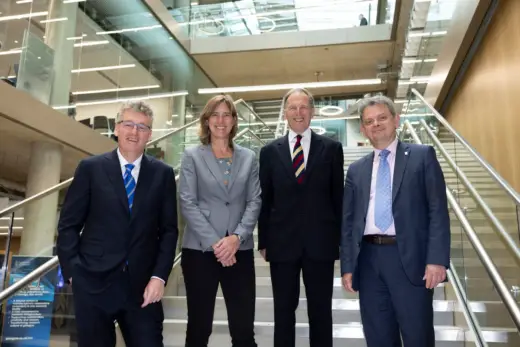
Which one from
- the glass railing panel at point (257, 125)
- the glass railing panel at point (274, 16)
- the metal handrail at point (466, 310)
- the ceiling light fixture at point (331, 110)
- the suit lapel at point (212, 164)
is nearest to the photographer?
the suit lapel at point (212, 164)

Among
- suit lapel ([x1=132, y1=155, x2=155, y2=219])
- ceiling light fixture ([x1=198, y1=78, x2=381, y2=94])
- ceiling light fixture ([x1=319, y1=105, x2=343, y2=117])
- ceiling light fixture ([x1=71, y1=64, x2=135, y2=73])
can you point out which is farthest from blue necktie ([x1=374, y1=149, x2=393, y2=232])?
ceiling light fixture ([x1=198, y1=78, x2=381, y2=94])

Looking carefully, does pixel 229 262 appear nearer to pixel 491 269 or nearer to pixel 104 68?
pixel 491 269

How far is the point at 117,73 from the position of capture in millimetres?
9719

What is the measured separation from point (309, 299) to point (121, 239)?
992mm

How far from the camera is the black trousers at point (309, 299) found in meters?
2.36

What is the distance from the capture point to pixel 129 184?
206 centimetres

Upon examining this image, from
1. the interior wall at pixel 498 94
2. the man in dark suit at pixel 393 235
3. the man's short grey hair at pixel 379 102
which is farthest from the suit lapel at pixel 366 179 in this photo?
the interior wall at pixel 498 94

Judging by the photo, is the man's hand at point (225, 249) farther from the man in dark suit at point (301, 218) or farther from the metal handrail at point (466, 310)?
the metal handrail at point (466, 310)

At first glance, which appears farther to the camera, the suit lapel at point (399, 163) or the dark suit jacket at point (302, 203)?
the dark suit jacket at point (302, 203)

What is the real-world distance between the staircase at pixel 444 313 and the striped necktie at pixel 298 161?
1093mm

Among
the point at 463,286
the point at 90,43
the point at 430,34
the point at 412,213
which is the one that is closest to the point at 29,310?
the point at 412,213

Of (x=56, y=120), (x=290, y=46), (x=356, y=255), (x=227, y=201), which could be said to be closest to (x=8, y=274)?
(x=227, y=201)

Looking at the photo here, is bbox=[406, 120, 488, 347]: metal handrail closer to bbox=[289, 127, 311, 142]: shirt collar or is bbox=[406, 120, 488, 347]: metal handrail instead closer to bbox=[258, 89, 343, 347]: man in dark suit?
bbox=[258, 89, 343, 347]: man in dark suit

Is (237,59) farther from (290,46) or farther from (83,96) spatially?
(83,96)
